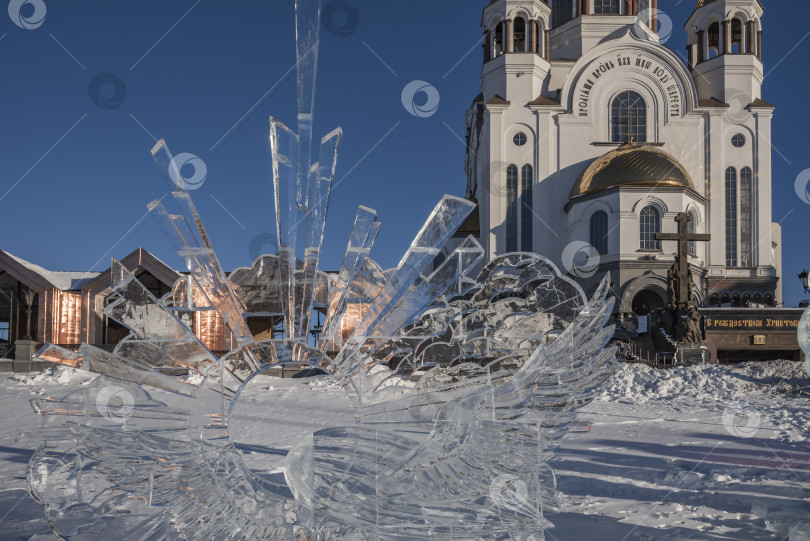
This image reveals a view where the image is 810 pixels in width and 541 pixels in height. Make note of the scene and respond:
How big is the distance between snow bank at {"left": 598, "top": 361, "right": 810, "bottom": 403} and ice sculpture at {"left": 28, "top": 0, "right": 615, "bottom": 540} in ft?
28.5

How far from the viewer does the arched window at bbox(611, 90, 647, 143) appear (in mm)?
27781

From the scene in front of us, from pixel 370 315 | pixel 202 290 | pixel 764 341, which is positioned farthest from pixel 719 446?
pixel 764 341

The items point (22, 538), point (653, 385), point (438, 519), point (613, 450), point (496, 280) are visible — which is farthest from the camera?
point (653, 385)

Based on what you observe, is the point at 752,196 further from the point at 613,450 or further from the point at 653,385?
the point at 613,450

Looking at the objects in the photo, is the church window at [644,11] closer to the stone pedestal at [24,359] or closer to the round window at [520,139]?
the round window at [520,139]

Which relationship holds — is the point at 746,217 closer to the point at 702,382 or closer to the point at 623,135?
the point at 623,135

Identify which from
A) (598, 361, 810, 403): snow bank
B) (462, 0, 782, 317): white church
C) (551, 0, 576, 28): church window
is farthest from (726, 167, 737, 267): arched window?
(598, 361, 810, 403): snow bank

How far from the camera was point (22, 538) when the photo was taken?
3.18 m

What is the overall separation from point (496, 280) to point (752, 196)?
29597 millimetres

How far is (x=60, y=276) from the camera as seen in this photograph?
18219 mm

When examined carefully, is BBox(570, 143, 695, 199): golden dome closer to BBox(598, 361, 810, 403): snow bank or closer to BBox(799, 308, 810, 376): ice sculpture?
BBox(598, 361, 810, 403): snow bank

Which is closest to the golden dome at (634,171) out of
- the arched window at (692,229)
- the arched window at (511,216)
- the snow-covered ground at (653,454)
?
the arched window at (692,229)

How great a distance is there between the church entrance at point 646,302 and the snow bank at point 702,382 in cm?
1158

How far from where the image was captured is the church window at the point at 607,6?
1173 inches
